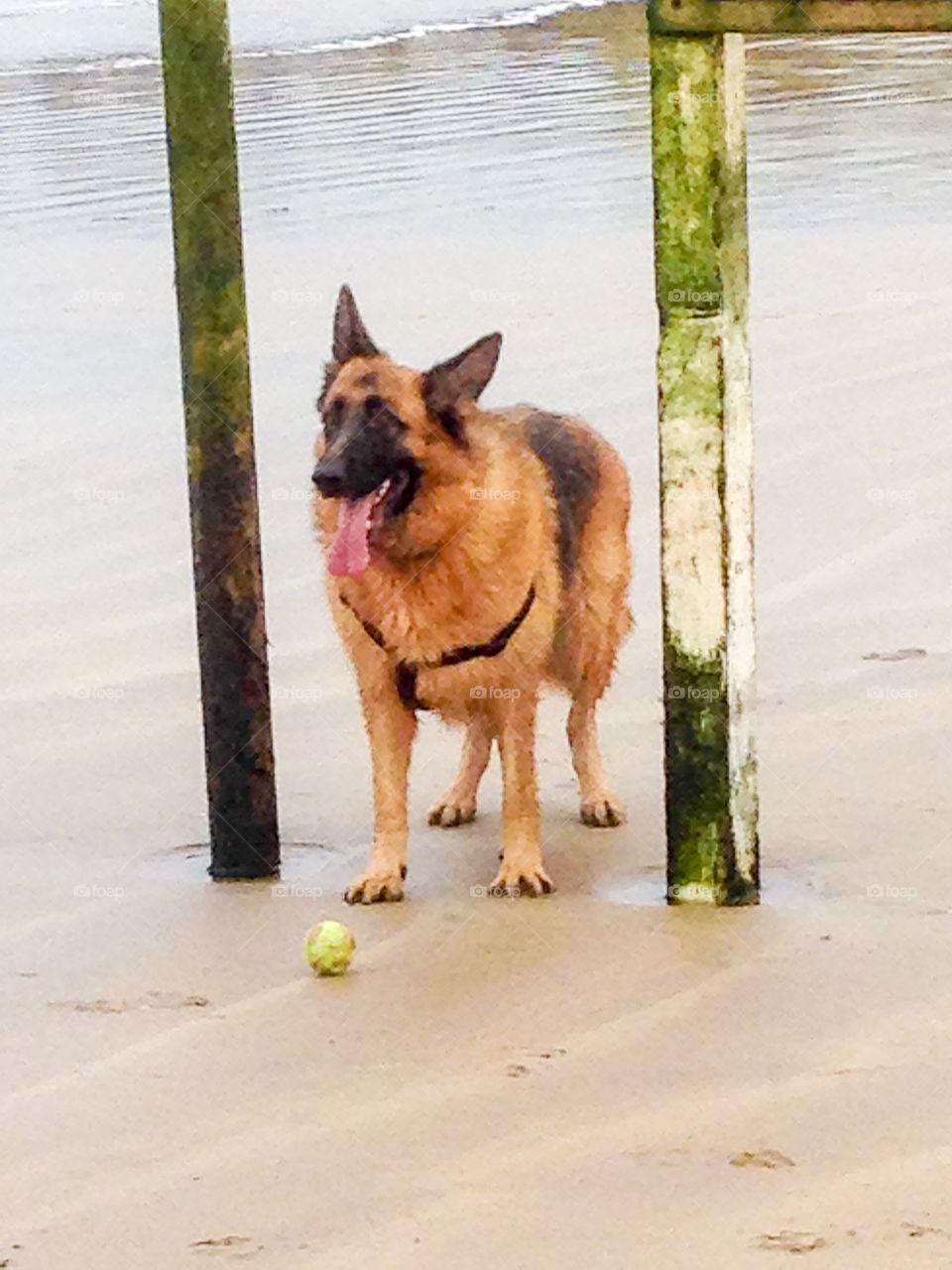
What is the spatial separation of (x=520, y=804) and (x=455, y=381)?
3.25ft

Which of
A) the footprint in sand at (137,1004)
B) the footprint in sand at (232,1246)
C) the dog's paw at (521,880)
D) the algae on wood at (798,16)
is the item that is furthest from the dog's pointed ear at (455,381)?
the footprint in sand at (232,1246)

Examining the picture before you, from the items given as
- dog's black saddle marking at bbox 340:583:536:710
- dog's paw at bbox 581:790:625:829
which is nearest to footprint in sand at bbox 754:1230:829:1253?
dog's black saddle marking at bbox 340:583:536:710

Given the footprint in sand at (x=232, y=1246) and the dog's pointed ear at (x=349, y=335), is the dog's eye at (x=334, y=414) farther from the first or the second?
the footprint in sand at (x=232, y=1246)

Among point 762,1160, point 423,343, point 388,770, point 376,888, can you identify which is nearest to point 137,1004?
point 376,888

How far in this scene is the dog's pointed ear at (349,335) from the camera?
6.11 m

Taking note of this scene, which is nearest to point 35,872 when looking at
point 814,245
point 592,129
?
point 814,245

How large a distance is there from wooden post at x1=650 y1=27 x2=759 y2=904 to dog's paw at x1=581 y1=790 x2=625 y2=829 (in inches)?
32.2

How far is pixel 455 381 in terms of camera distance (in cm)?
606

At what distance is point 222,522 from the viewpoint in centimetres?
627

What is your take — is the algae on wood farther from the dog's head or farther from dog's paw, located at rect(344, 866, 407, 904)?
dog's paw, located at rect(344, 866, 407, 904)

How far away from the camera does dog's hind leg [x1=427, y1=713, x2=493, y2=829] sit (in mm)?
6918

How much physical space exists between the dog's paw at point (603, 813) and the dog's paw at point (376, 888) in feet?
2.24

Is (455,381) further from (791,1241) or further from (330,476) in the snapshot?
(791,1241)

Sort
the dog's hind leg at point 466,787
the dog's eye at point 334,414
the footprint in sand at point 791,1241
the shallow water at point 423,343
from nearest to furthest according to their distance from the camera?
the footprint in sand at point 791,1241, the dog's eye at point 334,414, the dog's hind leg at point 466,787, the shallow water at point 423,343
